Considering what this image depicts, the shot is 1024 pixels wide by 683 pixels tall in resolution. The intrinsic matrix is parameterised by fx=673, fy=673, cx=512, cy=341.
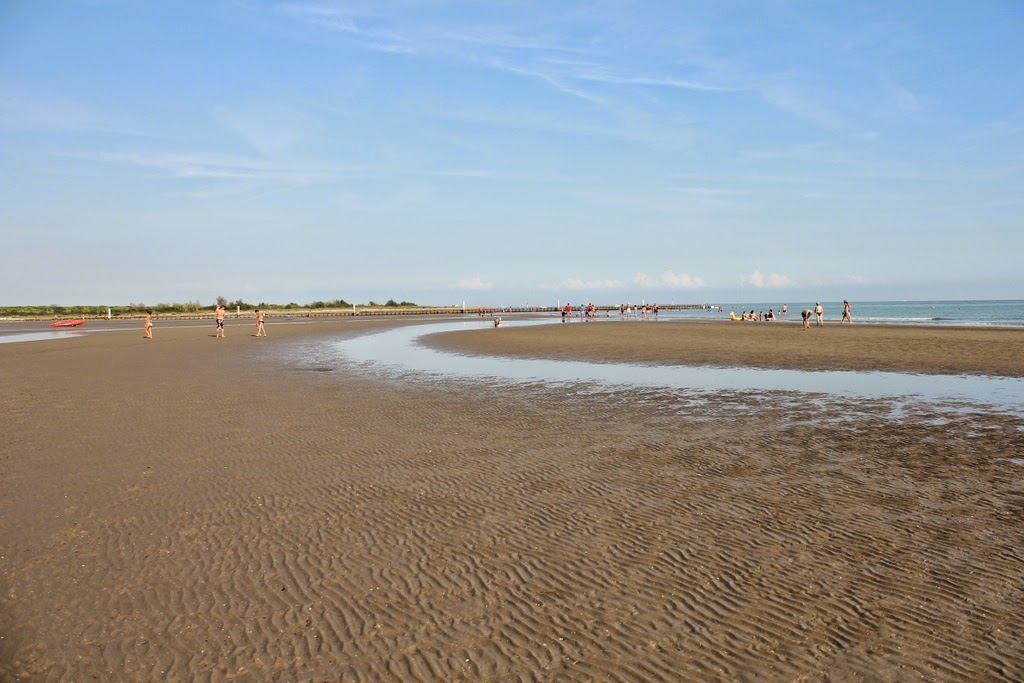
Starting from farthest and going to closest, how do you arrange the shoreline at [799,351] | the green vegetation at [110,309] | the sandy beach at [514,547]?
1. the green vegetation at [110,309]
2. the shoreline at [799,351]
3. the sandy beach at [514,547]

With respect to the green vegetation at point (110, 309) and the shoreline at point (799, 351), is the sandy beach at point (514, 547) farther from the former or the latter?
the green vegetation at point (110, 309)

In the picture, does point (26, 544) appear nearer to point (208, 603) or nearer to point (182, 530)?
point (182, 530)

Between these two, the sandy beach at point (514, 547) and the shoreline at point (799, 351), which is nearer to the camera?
the sandy beach at point (514, 547)

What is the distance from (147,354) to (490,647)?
105 feet

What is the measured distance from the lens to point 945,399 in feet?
53.4

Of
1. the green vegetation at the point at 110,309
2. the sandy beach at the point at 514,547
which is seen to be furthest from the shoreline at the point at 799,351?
the green vegetation at the point at 110,309

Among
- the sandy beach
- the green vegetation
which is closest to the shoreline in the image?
the sandy beach

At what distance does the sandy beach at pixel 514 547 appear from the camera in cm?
471

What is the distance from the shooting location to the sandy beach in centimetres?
471

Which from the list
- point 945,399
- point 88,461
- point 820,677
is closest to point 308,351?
point 88,461

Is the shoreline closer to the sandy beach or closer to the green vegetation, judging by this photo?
the sandy beach

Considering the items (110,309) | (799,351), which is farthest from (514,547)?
(110,309)

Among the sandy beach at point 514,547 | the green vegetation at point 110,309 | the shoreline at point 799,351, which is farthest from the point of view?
the green vegetation at point 110,309

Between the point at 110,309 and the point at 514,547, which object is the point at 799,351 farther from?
the point at 110,309
